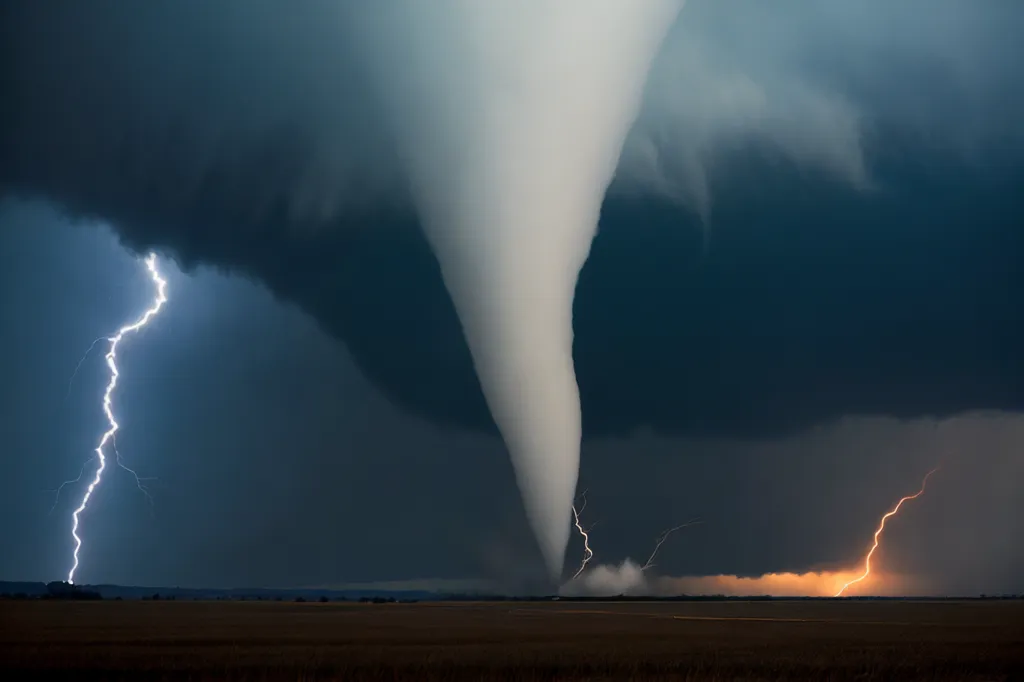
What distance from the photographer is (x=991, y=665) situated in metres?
38.2

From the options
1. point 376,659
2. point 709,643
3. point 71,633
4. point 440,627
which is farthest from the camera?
point 440,627

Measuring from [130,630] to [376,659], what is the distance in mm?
23712

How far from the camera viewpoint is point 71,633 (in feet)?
170

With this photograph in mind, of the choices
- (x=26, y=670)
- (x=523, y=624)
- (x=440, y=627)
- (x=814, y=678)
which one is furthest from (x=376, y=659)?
(x=523, y=624)

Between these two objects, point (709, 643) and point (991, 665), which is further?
point (709, 643)

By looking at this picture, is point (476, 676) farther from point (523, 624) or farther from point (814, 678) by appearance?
point (523, 624)

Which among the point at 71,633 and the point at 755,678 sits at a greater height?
the point at 71,633

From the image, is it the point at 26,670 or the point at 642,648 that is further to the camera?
the point at 642,648

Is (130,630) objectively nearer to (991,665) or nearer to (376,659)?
(376,659)

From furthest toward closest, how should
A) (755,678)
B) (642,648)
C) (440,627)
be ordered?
(440,627) → (642,648) → (755,678)

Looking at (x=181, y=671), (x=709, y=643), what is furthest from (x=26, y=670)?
(x=709, y=643)

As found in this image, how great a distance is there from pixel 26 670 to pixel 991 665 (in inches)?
1328

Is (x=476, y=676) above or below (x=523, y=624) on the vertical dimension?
below

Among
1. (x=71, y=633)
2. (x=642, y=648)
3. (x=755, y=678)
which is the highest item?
(x=71, y=633)
